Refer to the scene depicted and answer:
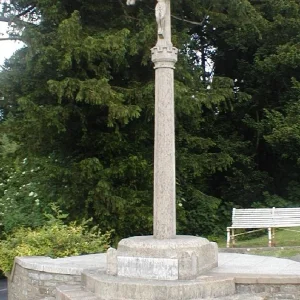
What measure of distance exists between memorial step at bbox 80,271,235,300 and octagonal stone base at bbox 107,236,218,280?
157mm

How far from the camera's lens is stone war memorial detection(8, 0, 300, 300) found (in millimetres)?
6707

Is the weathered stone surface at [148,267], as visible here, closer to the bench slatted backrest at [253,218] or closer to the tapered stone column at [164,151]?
the tapered stone column at [164,151]

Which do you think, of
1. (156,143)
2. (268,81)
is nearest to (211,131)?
(268,81)

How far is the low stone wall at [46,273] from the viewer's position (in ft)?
26.0

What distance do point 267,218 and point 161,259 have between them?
6816 millimetres

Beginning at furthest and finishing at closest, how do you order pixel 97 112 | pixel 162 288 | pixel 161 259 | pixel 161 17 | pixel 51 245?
pixel 97 112
pixel 51 245
pixel 161 17
pixel 161 259
pixel 162 288

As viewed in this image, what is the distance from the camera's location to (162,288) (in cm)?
651

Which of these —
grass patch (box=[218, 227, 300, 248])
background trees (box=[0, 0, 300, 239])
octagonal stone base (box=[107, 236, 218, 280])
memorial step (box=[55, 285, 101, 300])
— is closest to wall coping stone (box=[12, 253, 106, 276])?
memorial step (box=[55, 285, 101, 300])

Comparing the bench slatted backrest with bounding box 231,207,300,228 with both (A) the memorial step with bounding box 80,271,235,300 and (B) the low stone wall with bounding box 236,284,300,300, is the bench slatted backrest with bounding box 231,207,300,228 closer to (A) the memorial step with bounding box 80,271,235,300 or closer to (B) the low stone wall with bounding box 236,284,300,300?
(B) the low stone wall with bounding box 236,284,300,300

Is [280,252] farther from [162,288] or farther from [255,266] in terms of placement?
[162,288]

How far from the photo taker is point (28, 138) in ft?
44.7

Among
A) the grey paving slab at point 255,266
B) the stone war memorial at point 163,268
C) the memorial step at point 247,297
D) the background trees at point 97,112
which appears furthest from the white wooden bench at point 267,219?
the memorial step at point 247,297

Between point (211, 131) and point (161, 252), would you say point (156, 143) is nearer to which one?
point (161, 252)

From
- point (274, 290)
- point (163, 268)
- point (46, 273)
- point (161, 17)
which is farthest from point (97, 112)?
point (274, 290)
